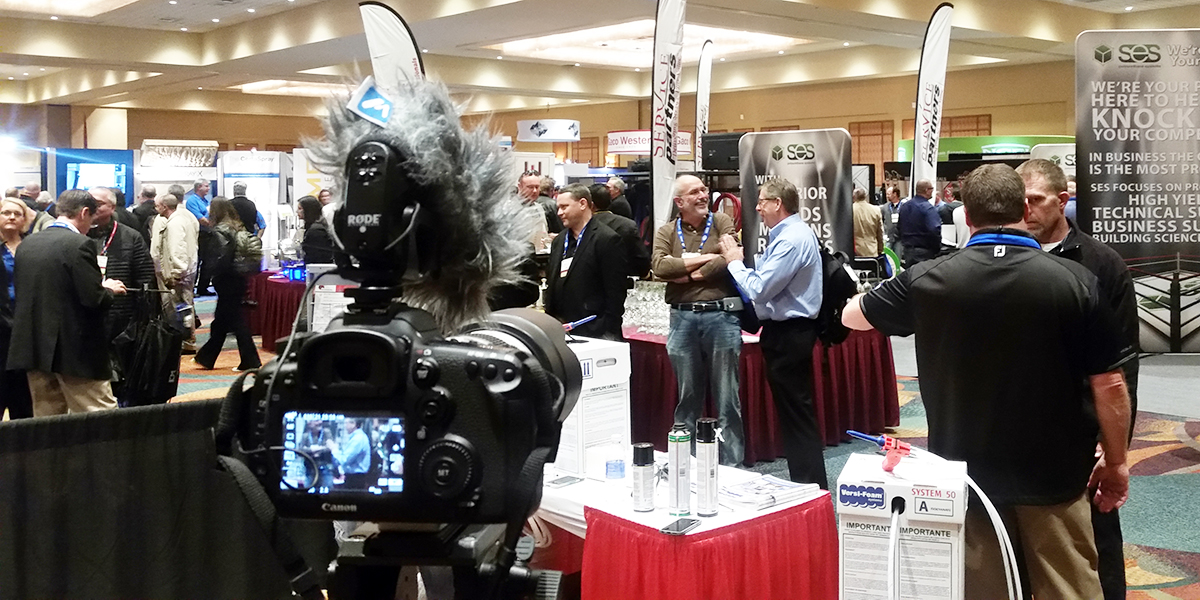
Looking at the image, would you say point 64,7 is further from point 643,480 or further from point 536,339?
point 536,339

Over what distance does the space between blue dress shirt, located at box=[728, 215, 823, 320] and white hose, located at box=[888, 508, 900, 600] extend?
2100 mm

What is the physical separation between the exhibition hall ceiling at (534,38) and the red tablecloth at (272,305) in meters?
3.86

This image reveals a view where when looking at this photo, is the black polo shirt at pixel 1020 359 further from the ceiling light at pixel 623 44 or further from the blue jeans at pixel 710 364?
the ceiling light at pixel 623 44

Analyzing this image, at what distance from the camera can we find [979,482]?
243 cm

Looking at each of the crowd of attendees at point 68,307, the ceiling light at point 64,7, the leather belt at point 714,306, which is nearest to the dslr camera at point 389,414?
the crowd of attendees at point 68,307

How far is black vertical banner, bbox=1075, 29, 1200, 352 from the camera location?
17.3ft

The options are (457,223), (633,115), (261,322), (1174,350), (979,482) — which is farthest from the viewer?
(633,115)

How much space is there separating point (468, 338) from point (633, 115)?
22.7 metres

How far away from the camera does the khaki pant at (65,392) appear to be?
497 cm

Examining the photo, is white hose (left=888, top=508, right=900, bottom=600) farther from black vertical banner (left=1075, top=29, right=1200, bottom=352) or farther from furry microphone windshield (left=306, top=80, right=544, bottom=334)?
black vertical banner (left=1075, top=29, right=1200, bottom=352)

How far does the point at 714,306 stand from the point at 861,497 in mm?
2501

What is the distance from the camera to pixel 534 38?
1484 cm

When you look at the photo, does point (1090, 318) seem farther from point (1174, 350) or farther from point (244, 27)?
point (244, 27)

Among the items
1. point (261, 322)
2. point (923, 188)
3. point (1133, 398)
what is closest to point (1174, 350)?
point (923, 188)
